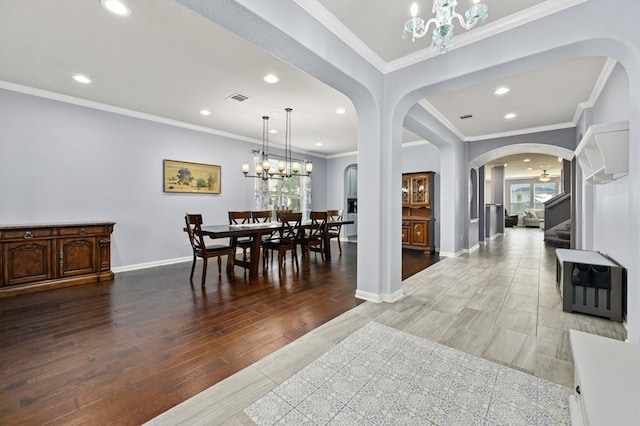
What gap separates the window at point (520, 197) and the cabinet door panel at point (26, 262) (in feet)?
63.4

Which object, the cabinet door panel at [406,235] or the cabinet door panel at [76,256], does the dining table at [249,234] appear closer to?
the cabinet door panel at [76,256]

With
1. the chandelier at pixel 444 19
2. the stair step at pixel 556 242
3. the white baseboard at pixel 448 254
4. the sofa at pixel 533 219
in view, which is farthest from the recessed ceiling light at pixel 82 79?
the sofa at pixel 533 219

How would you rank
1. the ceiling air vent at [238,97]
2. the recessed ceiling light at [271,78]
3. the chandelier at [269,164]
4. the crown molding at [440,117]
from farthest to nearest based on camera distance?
the chandelier at [269,164]
the crown molding at [440,117]
the ceiling air vent at [238,97]
the recessed ceiling light at [271,78]

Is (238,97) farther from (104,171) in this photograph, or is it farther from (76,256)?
(76,256)

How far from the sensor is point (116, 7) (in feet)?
7.23

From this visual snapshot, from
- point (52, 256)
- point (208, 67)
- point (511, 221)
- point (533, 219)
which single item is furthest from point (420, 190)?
point (533, 219)

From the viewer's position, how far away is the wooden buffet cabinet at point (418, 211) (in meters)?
6.48

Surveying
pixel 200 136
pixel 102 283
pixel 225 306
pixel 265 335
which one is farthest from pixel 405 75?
pixel 102 283

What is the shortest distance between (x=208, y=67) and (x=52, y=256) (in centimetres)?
332

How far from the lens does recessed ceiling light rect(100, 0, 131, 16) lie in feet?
7.05

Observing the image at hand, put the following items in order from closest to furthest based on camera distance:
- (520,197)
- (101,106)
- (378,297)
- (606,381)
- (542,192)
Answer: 1. (606,381)
2. (378,297)
3. (101,106)
4. (542,192)
5. (520,197)

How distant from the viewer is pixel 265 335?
234cm

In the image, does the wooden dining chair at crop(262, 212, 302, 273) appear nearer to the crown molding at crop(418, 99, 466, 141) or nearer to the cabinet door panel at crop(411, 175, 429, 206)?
the crown molding at crop(418, 99, 466, 141)

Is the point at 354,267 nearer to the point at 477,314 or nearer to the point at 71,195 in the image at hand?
the point at 477,314
